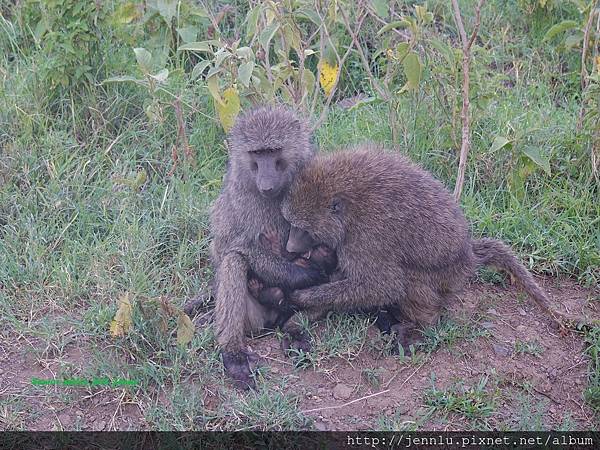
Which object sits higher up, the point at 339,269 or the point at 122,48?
the point at 122,48

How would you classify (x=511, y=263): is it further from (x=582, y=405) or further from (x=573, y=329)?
(x=582, y=405)

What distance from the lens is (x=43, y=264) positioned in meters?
4.31

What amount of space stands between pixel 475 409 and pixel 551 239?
123cm

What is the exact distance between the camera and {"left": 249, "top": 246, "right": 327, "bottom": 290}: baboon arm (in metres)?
3.96

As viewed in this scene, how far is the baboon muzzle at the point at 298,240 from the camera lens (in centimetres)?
393

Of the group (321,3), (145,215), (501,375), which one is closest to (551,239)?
(501,375)

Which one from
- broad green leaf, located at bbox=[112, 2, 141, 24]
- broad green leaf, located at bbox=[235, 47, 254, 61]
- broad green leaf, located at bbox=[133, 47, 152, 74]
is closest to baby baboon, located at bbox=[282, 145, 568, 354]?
broad green leaf, located at bbox=[235, 47, 254, 61]

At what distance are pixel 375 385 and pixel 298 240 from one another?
0.70m

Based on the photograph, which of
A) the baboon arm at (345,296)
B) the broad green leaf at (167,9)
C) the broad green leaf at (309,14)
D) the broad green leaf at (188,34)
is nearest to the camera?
the baboon arm at (345,296)

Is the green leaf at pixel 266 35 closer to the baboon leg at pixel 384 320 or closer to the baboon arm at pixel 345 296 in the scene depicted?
the baboon arm at pixel 345 296

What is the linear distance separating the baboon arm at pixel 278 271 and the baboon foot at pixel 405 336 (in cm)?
43

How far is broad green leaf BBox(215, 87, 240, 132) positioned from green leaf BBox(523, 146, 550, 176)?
147cm

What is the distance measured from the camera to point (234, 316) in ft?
12.5

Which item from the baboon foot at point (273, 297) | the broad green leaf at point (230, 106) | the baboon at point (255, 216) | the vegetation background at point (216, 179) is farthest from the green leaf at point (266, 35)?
the baboon foot at point (273, 297)
